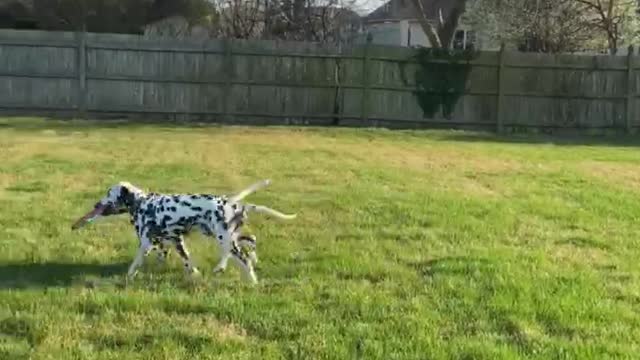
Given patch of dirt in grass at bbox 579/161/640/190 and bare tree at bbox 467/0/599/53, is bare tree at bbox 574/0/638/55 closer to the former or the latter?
bare tree at bbox 467/0/599/53

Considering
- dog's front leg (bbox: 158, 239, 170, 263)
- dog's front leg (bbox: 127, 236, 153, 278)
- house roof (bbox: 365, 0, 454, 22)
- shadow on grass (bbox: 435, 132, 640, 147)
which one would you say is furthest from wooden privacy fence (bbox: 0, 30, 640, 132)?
house roof (bbox: 365, 0, 454, 22)

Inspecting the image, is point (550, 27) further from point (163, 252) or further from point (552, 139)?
point (163, 252)

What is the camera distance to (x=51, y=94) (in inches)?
824

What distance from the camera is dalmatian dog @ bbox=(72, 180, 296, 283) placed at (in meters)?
5.84

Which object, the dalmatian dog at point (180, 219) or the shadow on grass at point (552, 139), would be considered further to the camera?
the shadow on grass at point (552, 139)

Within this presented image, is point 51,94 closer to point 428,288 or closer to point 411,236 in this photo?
point 411,236

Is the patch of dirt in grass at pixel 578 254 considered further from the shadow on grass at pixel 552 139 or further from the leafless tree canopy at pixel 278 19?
the leafless tree canopy at pixel 278 19

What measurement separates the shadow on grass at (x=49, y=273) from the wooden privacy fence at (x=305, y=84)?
15178mm

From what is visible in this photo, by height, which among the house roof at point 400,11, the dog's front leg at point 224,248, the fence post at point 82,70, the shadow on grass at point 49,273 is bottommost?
the shadow on grass at point 49,273

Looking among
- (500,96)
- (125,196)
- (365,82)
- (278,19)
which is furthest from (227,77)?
(125,196)

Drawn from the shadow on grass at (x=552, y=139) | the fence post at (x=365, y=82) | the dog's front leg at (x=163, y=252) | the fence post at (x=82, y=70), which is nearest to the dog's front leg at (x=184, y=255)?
the dog's front leg at (x=163, y=252)

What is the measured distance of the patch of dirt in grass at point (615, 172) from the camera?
11668 mm

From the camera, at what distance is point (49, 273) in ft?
19.7

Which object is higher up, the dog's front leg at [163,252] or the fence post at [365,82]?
the fence post at [365,82]
